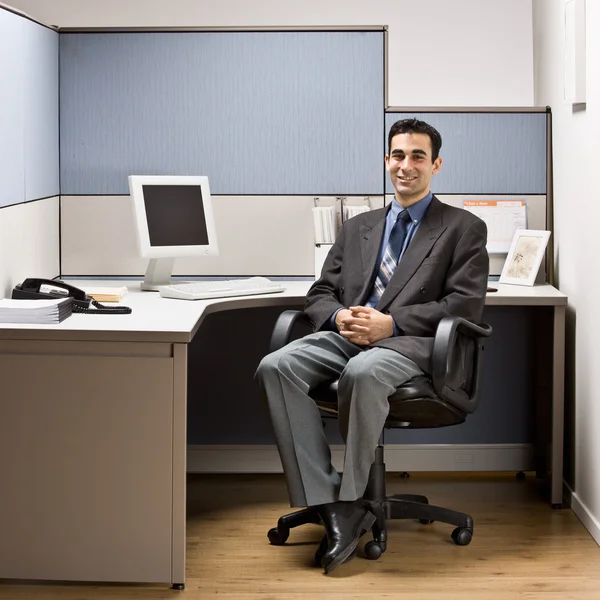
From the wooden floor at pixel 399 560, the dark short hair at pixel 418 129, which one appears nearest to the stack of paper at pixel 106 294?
the wooden floor at pixel 399 560

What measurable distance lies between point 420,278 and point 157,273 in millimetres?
1090

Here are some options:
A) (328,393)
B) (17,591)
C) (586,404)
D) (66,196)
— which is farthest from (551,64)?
(17,591)

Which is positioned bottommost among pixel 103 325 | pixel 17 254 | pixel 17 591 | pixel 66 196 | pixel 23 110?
pixel 17 591

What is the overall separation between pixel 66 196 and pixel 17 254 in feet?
2.18

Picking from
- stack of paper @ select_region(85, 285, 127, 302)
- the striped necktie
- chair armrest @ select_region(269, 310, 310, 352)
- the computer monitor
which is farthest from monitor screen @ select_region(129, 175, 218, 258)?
the striped necktie

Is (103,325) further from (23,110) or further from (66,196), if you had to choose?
(66,196)

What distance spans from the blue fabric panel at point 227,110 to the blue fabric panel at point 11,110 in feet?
1.79

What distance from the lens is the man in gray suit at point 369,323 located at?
2928 mm

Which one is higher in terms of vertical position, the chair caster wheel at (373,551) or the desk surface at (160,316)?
the desk surface at (160,316)

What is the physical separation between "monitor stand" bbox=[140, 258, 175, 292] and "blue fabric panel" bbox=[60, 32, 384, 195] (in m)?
0.39

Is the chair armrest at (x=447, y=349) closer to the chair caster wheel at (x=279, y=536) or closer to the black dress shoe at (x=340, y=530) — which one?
the black dress shoe at (x=340, y=530)

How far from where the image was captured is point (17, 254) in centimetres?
335

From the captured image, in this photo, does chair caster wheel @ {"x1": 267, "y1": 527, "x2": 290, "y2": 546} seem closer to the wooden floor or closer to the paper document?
the wooden floor

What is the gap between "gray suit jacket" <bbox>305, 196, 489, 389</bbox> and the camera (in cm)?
312
